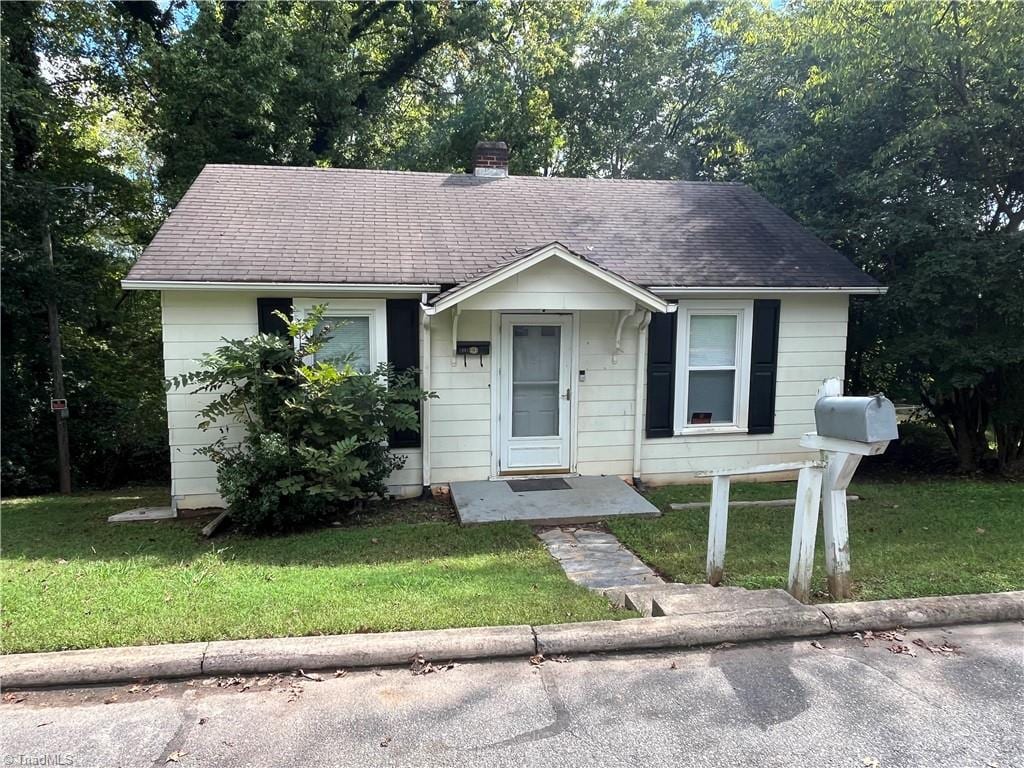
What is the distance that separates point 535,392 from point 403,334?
1800 millimetres

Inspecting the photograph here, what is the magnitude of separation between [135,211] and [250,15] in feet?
17.8

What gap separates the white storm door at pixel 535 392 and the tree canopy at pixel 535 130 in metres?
4.76

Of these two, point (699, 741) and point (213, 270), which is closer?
point (699, 741)

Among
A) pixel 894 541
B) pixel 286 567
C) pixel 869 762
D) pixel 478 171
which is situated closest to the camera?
pixel 869 762

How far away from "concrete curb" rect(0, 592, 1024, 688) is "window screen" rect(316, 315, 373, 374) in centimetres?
450

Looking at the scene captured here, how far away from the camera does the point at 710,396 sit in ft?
27.7

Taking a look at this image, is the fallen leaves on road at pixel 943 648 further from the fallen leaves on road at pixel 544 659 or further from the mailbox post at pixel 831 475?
the fallen leaves on road at pixel 544 659

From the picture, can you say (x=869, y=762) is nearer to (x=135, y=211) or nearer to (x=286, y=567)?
(x=286, y=567)

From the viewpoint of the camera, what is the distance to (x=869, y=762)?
8.23 feet

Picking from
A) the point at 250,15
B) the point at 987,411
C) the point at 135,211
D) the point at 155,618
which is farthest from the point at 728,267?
the point at 135,211

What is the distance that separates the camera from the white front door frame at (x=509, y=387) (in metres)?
7.86

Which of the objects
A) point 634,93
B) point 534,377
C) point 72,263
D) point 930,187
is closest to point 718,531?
point 534,377

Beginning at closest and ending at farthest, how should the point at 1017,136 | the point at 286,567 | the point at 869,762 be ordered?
the point at 869,762, the point at 286,567, the point at 1017,136

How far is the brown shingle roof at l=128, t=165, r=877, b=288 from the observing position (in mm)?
7492
